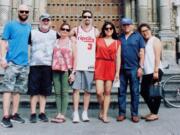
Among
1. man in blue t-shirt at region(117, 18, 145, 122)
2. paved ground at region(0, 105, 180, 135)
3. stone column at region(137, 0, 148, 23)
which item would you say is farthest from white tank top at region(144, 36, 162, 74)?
stone column at region(137, 0, 148, 23)

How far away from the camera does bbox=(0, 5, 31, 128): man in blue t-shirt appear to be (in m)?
6.26

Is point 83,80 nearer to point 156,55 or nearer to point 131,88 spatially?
point 131,88

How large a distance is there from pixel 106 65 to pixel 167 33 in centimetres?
510

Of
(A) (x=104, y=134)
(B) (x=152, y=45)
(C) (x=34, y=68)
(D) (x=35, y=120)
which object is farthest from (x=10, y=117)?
(B) (x=152, y=45)

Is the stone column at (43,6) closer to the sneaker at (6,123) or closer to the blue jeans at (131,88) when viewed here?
the blue jeans at (131,88)

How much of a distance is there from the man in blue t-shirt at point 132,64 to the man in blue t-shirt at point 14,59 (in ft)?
5.59

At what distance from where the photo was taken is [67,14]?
11.8m

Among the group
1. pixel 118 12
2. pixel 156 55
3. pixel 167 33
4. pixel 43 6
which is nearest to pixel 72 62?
pixel 156 55

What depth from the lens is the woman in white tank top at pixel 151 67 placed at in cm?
660

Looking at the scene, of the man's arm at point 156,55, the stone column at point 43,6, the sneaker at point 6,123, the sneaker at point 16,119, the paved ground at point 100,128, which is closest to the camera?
the paved ground at point 100,128

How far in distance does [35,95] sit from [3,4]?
5302 mm

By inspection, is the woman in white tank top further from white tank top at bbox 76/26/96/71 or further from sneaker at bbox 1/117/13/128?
sneaker at bbox 1/117/13/128

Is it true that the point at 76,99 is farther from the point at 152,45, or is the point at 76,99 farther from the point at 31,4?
the point at 31,4

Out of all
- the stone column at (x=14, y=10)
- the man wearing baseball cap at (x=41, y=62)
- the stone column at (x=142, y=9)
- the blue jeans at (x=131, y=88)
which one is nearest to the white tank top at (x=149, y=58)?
the blue jeans at (x=131, y=88)
